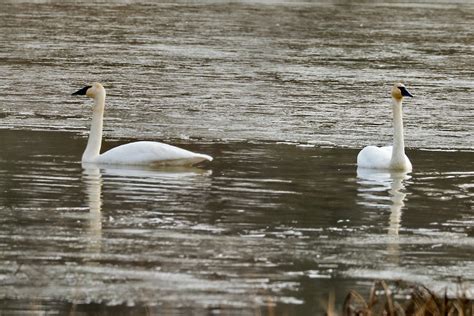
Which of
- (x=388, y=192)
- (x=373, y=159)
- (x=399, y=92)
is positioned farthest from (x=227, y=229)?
(x=399, y=92)

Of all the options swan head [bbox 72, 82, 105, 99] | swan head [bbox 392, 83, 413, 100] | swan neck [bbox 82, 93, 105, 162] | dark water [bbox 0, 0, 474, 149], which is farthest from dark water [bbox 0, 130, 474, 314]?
dark water [bbox 0, 0, 474, 149]

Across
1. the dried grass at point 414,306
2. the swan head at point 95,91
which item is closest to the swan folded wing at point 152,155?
the swan head at point 95,91

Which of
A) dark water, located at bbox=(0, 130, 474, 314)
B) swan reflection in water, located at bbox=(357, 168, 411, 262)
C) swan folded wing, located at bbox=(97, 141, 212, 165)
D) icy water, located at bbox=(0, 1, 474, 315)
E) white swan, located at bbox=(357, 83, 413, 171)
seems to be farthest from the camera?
white swan, located at bbox=(357, 83, 413, 171)

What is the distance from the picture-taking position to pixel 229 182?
13312 mm

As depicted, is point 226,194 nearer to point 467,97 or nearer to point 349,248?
point 349,248

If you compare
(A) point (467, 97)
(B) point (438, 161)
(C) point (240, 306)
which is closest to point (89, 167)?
(B) point (438, 161)

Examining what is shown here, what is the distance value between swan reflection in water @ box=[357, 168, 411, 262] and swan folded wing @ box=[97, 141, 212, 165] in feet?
5.30

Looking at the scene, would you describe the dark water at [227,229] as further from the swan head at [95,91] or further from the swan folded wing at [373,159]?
the swan head at [95,91]

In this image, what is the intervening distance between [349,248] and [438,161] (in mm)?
5543

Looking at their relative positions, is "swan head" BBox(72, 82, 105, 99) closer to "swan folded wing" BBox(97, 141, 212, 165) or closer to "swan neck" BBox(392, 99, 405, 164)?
"swan folded wing" BBox(97, 141, 212, 165)

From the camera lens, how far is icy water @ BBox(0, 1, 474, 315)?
8633 millimetres

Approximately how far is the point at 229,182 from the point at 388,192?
1428 mm

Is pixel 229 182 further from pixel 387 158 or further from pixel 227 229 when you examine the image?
pixel 227 229

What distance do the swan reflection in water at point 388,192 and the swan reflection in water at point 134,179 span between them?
57.8 inches
